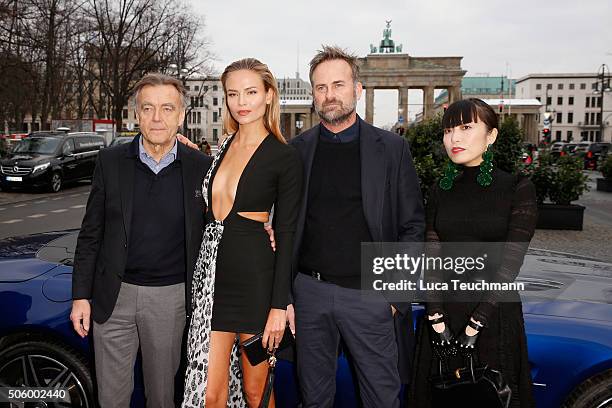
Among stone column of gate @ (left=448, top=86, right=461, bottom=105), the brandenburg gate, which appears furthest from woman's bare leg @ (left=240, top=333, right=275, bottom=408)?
stone column of gate @ (left=448, top=86, right=461, bottom=105)

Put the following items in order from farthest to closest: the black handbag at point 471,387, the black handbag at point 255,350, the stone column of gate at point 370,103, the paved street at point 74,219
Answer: the stone column of gate at point 370,103
the paved street at point 74,219
the black handbag at point 255,350
the black handbag at point 471,387

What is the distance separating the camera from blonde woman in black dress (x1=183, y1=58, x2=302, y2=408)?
8.70 feet

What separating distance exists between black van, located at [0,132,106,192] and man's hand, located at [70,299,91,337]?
1840 cm

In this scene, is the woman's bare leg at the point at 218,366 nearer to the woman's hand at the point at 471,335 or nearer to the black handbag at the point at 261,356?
the black handbag at the point at 261,356

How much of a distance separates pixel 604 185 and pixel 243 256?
23.9 m

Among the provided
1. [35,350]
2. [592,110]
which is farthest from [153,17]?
[592,110]

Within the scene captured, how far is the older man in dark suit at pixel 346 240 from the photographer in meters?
2.81

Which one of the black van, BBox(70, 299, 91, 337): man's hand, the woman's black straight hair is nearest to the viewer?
the woman's black straight hair

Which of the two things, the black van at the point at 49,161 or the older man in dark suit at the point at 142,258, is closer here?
the older man in dark suit at the point at 142,258

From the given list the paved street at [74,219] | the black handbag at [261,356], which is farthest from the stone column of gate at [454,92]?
the black handbag at [261,356]

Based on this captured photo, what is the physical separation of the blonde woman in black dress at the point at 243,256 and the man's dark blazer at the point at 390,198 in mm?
210

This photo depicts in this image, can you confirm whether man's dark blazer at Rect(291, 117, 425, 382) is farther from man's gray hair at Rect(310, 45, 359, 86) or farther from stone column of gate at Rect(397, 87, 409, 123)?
stone column of gate at Rect(397, 87, 409, 123)

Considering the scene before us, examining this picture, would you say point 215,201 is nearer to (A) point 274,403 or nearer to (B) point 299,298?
(B) point 299,298

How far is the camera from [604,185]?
23.2 m
